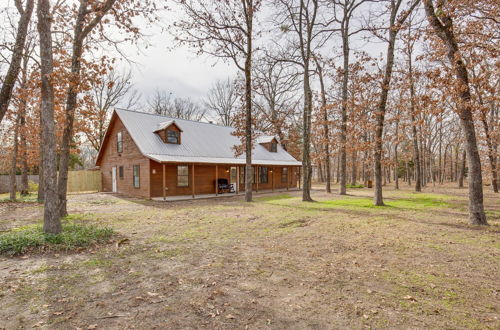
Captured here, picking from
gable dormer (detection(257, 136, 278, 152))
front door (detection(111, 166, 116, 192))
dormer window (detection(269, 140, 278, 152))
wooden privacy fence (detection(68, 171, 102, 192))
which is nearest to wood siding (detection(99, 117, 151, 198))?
front door (detection(111, 166, 116, 192))

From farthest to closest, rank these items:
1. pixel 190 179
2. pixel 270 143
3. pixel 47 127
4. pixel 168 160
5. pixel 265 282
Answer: pixel 270 143
pixel 190 179
pixel 168 160
pixel 47 127
pixel 265 282

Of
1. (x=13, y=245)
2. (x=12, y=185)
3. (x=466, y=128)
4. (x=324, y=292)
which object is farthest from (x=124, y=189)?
(x=466, y=128)

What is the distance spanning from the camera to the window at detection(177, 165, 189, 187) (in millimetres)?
16938

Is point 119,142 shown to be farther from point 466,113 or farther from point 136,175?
point 466,113

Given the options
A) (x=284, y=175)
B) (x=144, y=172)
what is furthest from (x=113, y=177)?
(x=284, y=175)

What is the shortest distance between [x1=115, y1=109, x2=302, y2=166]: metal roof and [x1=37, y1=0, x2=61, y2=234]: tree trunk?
8.65m

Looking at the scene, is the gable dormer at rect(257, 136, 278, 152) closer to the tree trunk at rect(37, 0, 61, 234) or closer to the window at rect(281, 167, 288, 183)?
the window at rect(281, 167, 288, 183)

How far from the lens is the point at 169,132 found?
1773 cm

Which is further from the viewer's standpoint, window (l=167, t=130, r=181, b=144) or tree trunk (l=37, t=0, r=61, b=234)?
window (l=167, t=130, r=181, b=144)

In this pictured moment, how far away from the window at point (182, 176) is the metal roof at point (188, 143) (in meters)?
0.84

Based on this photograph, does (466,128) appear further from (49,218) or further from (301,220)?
(49,218)

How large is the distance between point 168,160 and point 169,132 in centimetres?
353

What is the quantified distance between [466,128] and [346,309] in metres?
7.79

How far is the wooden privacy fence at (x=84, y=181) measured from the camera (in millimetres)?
21312
